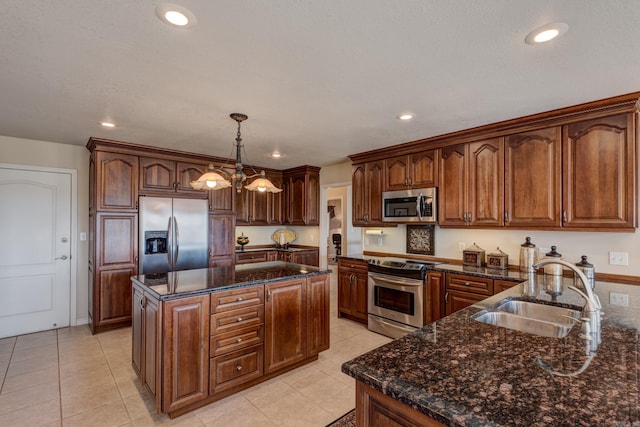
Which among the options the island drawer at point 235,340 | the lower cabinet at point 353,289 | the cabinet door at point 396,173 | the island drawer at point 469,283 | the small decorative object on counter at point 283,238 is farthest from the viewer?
the small decorative object on counter at point 283,238

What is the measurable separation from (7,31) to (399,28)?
6.95 feet

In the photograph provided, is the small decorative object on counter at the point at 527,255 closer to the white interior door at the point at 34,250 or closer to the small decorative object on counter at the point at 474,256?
the small decorative object on counter at the point at 474,256

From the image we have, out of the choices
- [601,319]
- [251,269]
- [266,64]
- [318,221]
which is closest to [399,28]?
[266,64]

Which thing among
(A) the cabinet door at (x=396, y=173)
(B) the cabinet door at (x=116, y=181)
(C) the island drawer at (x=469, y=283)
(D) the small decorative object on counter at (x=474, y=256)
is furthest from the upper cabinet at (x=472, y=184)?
(B) the cabinet door at (x=116, y=181)

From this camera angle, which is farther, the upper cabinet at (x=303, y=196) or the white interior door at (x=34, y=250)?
the upper cabinet at (x=303, y=196)

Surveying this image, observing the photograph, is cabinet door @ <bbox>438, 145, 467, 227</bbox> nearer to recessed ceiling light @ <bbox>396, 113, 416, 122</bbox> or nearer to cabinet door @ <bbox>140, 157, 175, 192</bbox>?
recessed ceiling light @ <bbox>396, 113, 416, 122</bbox>

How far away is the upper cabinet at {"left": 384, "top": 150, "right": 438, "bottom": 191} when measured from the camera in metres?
3.82

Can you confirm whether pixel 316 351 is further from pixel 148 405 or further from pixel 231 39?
pixel 231 39

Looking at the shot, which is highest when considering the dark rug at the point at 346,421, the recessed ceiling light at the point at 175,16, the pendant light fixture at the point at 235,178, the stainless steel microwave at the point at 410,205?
the recessed ceiling light at the point at 175,16

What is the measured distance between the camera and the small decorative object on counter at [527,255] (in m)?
3.16

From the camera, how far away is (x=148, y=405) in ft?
7.86

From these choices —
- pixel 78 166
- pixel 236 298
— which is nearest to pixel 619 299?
pixel 236 298

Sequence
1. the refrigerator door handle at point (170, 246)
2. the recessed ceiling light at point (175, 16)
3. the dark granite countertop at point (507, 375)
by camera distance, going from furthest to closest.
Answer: the refrigerator door handle at point (170, 246) < the recessed ceiling light at point (175, 16) < the dark granite countertop at point (507, 375)

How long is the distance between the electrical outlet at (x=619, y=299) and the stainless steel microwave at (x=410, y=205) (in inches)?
69.8
